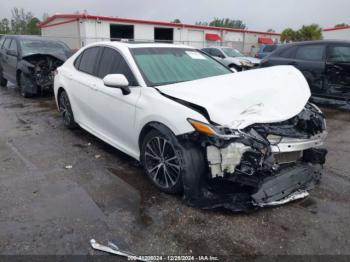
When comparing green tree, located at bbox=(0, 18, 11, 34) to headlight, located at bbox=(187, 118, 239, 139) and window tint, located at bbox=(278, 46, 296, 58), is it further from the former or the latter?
headlight, located at bbox=(187, 118, 239, 139)

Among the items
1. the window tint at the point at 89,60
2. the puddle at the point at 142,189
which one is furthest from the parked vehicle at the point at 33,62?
the puddle at the point at 142,189

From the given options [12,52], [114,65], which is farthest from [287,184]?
[12,52]

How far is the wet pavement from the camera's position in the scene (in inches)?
102

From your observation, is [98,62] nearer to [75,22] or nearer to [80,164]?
[80,164]

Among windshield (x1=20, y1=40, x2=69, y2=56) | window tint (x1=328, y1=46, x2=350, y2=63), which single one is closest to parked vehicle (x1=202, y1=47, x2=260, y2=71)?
window tint (x1=328, y1=46, x2=350, y2=63)

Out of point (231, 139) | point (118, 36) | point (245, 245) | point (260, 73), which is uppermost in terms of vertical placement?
point (118, 36)

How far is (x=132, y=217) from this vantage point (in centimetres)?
300

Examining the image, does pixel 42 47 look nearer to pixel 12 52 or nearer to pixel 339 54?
pixel 12 52

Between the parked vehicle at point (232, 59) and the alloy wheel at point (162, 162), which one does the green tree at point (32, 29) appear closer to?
the parked vehicle at point (232, 59)

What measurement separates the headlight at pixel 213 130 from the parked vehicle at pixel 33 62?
710 centimetres

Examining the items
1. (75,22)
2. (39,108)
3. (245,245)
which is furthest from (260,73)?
(75,22)

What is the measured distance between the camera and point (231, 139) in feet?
9.15

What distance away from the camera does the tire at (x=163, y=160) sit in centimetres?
314

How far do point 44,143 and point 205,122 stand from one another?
131 inches
